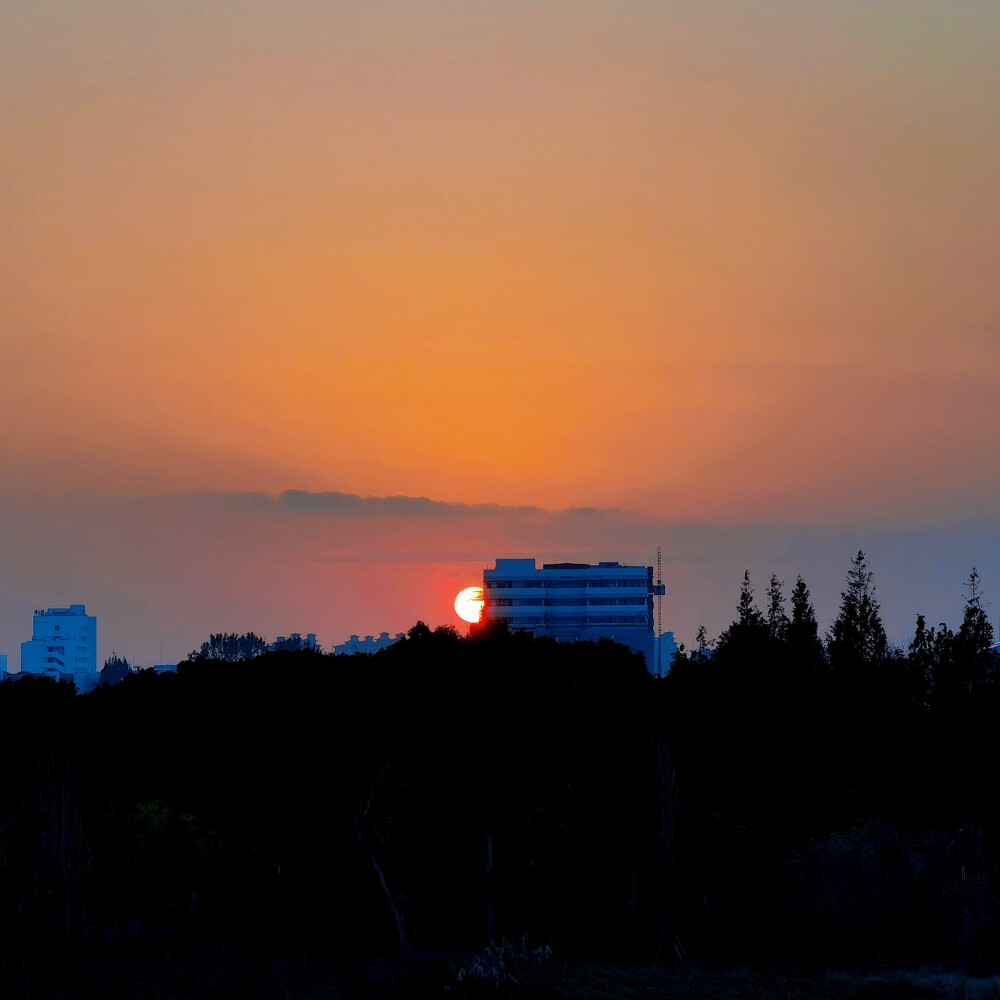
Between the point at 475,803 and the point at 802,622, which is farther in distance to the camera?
the point at 802,622

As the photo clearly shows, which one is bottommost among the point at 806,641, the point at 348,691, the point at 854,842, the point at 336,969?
the point at 336,969

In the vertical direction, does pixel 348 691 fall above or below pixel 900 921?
above

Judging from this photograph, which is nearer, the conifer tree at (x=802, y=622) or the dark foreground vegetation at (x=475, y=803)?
the dark foreground vegetation at (x=475, y=803)

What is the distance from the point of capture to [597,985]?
33.6 m

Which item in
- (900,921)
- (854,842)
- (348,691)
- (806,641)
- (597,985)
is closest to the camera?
(597,985)

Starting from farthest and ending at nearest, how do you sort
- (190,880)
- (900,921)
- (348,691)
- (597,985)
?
(348,691) → (190,880) → (900,921) → (597,985)

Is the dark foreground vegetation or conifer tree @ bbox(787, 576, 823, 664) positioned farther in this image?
conifer tree @ bbox(787, 576, 823, 664)

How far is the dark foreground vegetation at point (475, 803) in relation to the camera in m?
45.0

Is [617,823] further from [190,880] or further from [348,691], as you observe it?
[190,880]

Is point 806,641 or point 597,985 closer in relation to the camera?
point 597,985

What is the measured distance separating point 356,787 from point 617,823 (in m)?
8.22

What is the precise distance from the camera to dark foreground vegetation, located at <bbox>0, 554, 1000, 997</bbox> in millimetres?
45000

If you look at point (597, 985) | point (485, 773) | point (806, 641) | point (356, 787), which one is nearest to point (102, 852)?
point (356, 787)

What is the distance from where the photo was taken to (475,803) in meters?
49.3
